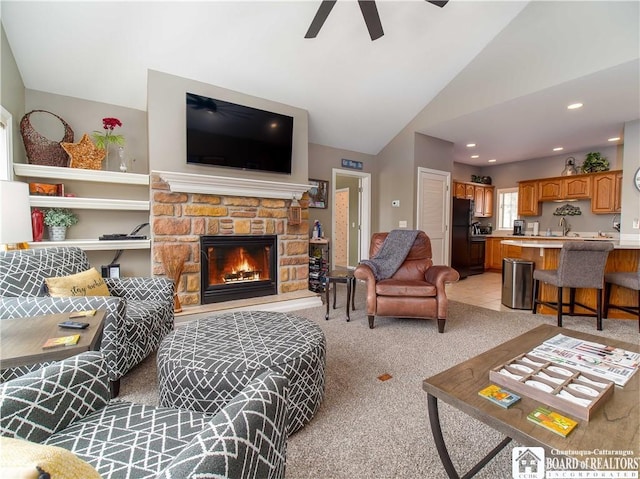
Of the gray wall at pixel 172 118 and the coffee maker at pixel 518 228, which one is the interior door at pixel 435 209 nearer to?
the coffee maker at pixel 518 228

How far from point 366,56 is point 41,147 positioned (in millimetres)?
3585

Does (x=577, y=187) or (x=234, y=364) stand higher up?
(x=577, y=187)

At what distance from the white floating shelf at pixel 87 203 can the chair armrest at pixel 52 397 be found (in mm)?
2527

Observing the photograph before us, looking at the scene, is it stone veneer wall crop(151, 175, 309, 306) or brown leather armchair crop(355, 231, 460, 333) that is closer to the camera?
brown leather armchair crop(355, 231, 460, 333)

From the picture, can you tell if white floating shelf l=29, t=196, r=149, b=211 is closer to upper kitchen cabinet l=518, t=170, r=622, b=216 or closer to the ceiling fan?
the ceiling fan

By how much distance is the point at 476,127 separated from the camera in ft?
14.8

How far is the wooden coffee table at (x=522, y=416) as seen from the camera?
831 mm

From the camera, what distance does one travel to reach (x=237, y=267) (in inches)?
144

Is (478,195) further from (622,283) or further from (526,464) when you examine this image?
(526,464)

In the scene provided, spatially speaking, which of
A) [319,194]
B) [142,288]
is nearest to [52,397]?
[142,288]

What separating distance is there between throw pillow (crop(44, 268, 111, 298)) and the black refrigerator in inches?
215

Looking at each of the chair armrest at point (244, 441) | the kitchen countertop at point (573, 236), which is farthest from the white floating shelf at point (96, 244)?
the kitchen countertop at point (573, 236)

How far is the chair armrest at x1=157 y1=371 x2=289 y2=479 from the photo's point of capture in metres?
0.52

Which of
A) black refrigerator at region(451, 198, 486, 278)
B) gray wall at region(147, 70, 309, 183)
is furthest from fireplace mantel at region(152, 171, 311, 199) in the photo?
black refrigerator at region(451, 198, 486, 278)
